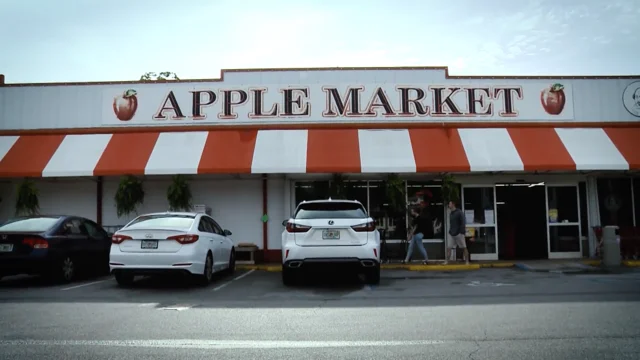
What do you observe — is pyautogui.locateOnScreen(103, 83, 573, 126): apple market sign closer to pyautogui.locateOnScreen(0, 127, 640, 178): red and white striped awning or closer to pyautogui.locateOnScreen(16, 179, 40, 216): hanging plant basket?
pyautogui.locateOnScreen(0, 127, 640, 178): red and white striped awning

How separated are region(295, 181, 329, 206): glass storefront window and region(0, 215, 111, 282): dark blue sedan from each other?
253 inches

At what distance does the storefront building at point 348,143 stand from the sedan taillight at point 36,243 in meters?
4.89

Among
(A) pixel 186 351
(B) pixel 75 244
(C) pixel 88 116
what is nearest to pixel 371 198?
(B) pixel 75 244

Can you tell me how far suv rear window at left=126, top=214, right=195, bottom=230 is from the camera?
10.4m

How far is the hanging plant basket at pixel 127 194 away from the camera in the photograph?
1559cm

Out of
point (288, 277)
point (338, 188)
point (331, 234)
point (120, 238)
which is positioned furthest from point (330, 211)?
point (338, 188)

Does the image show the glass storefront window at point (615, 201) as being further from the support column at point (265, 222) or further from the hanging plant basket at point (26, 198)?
the hanging plant basket at point (26, 198)

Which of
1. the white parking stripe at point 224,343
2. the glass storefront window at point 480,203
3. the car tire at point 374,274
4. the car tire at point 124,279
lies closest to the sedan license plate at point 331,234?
the car tire at point 374,274

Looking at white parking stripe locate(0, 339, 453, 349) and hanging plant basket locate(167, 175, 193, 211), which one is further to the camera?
hanging plant basket locate(167, 175, 193, 211)

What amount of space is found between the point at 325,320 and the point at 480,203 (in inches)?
425

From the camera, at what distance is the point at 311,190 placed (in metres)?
16.5

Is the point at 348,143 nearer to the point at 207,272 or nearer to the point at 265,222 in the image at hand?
the point at 265,222

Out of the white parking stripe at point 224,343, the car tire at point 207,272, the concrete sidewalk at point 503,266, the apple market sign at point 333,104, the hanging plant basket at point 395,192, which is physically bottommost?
the concrete sidewalk at point 503,266

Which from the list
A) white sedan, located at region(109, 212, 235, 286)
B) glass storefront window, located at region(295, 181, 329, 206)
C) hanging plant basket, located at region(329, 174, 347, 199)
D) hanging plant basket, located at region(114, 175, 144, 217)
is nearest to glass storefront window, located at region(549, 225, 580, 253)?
hanging plant basket, located at region(329, 174, 347, 199)
